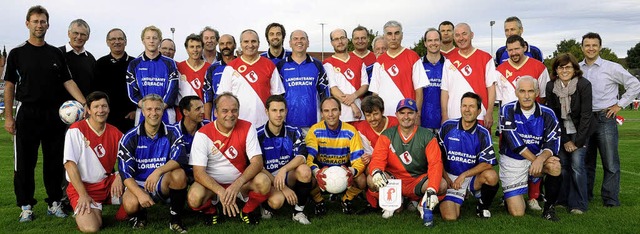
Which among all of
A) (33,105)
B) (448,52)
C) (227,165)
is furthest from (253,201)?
(448,52)

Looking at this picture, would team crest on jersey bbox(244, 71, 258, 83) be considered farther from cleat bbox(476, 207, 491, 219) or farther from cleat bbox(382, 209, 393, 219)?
cleat bbox(476, 207, 491, 219)

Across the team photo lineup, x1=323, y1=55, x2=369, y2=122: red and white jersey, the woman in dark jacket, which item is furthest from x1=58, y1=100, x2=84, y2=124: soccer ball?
the woman in dark jacket

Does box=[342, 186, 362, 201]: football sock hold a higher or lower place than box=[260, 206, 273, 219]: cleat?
higher

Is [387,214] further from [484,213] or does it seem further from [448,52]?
[448,52]

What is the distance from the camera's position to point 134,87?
20.1ft

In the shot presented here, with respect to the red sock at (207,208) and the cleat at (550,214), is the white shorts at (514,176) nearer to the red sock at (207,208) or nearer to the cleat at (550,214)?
the cleat at (550,214)

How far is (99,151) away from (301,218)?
2144mm

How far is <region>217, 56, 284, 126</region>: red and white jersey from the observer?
609 cm

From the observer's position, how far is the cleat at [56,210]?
220 inches

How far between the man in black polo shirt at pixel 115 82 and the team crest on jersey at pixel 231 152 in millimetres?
1979

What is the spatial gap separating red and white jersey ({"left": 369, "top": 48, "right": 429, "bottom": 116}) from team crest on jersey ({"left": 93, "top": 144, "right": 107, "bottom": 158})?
3093 millimetres

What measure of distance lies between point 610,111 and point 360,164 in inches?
112

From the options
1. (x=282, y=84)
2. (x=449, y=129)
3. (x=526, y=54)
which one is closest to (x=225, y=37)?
(x=282, y=84)

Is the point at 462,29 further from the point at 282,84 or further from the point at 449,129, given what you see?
the point at 282,84
